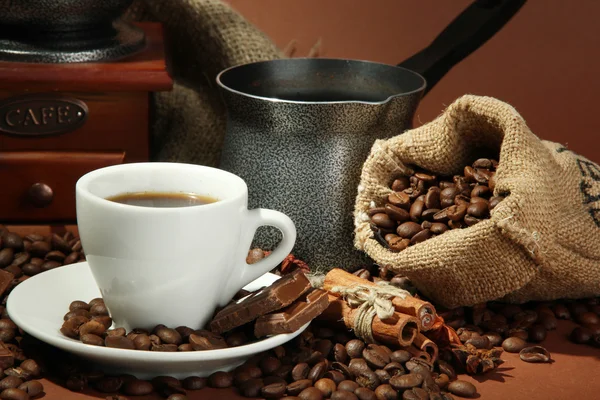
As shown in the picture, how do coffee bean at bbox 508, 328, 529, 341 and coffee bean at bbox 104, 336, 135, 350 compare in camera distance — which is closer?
coffee bean at bbox 104, 336, 135, 350

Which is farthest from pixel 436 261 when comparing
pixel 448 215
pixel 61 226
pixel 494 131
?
pixel 61 226

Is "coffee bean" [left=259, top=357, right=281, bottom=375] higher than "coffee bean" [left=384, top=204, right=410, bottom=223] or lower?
lower

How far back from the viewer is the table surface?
3.55 feet

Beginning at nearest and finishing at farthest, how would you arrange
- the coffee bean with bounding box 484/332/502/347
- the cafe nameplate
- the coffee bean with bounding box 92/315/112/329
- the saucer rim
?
the saucer rim → the coffee bean with bounding box 92/315/112/329 → the coffee bean with bounding box 484/332/502/347 → the cafe nameplate

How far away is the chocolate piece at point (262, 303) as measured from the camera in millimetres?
1102

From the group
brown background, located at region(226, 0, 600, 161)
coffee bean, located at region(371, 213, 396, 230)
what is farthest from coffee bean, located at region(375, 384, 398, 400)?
brown background, located at region(226, 0, 600, 161)

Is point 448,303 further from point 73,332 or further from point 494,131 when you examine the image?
point 73,332

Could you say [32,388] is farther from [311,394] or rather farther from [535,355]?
→ [535,355]

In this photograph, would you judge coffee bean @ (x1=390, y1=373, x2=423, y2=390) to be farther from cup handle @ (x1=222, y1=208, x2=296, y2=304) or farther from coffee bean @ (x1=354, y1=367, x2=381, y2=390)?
cup handle @ (x1=222, y1=208, x2=296, y2=304)

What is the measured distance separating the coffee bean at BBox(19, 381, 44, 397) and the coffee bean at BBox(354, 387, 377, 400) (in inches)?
14.9

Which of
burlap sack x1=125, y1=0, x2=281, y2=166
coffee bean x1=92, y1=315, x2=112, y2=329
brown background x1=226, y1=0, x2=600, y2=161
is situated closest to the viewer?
coffee bean x1=92, y1=315, x2=112, y2=329

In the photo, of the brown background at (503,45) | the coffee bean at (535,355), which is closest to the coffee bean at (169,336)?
the coffee bean at (535,355)

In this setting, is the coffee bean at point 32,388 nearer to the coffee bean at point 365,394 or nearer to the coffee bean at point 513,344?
the coffee bean at point 365,394

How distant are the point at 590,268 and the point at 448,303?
21 centimetres
